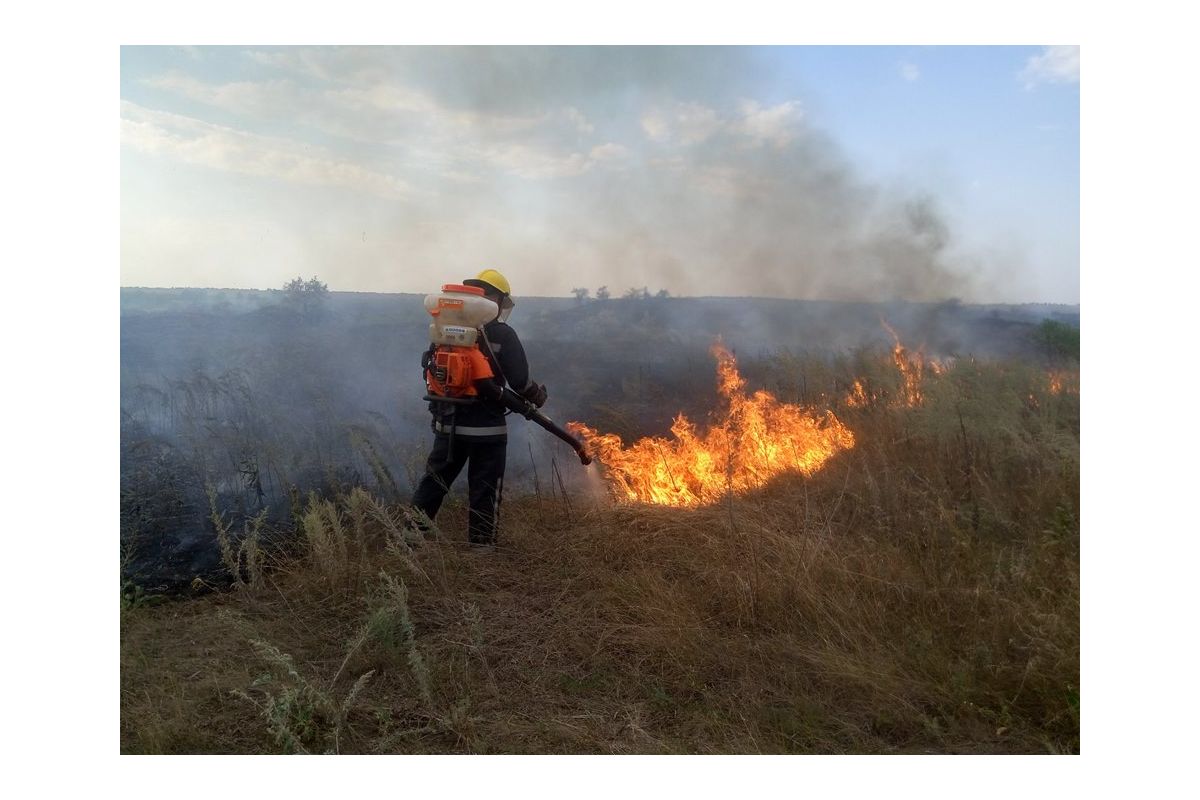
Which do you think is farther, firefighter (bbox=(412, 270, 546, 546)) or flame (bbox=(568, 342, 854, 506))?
flame (bbox=(568, 342, 854, 506))

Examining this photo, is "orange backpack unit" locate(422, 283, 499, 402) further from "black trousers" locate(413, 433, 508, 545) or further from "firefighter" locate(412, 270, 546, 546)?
"black trousers" locate(413, 433, 508, 545)

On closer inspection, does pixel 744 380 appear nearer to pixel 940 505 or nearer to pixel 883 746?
pixel 940 505

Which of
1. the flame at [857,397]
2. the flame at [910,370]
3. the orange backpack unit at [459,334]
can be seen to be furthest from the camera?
the flame at [857,397]

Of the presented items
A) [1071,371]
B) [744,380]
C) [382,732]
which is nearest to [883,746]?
[382,732]

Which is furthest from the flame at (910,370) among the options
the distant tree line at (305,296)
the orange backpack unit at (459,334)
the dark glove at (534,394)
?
the distant tree line at (305,296)

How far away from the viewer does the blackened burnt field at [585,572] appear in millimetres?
3363

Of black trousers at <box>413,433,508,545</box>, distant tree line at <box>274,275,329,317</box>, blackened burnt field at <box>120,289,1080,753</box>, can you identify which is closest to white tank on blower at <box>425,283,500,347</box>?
black trousers at <box>413,433,508,545</box>

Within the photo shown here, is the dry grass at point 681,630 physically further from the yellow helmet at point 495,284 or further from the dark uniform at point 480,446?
the yellow helmet at point 495,284

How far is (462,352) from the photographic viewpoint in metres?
4.68

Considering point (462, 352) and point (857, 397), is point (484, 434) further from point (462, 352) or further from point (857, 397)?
point (857, 397)

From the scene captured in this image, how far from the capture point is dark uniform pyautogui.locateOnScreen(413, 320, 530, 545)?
4.85 metres

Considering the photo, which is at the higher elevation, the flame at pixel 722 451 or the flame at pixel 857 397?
the flame at pixel 857 397

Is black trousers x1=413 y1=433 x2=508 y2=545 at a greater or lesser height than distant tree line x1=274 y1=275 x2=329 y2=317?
lesser

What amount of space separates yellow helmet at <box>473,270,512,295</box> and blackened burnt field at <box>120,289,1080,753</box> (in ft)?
4.25
